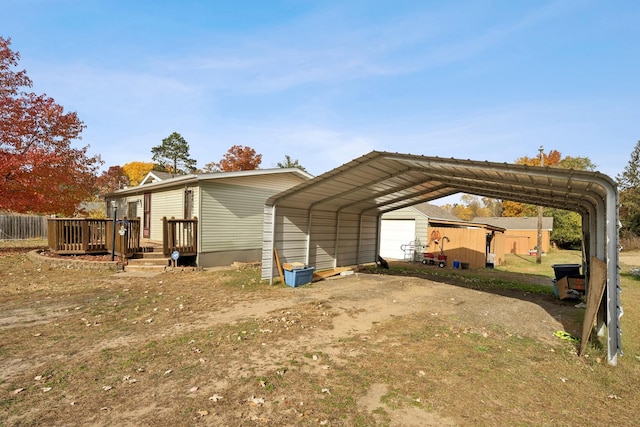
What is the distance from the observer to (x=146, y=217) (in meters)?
17.1

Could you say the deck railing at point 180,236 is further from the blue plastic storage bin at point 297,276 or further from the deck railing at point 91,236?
the blue plastic storage bin at point 297,276

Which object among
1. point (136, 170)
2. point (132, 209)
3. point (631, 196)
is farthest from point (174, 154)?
point (631, 196)

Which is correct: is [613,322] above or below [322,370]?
above

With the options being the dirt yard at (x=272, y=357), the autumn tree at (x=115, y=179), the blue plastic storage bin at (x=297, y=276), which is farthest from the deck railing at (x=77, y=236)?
the autumn tree at (x=115, y=179)

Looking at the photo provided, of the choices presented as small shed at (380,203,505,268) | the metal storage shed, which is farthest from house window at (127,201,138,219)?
small shed at (380,203,505,268)

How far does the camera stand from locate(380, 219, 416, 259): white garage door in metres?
21.3

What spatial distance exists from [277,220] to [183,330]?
5556mm

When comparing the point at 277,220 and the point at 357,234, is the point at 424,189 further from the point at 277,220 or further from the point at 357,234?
the point at 277,220

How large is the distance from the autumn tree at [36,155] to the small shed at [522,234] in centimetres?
3284

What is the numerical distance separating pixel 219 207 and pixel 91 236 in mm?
5266

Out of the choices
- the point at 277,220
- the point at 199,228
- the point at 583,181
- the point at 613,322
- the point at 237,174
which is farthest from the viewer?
the point at 237,174

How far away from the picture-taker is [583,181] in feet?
17.6

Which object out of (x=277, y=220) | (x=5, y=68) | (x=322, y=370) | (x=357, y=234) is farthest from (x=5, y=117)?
(x=322, y=370)

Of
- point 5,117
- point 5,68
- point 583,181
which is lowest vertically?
point 583,181
